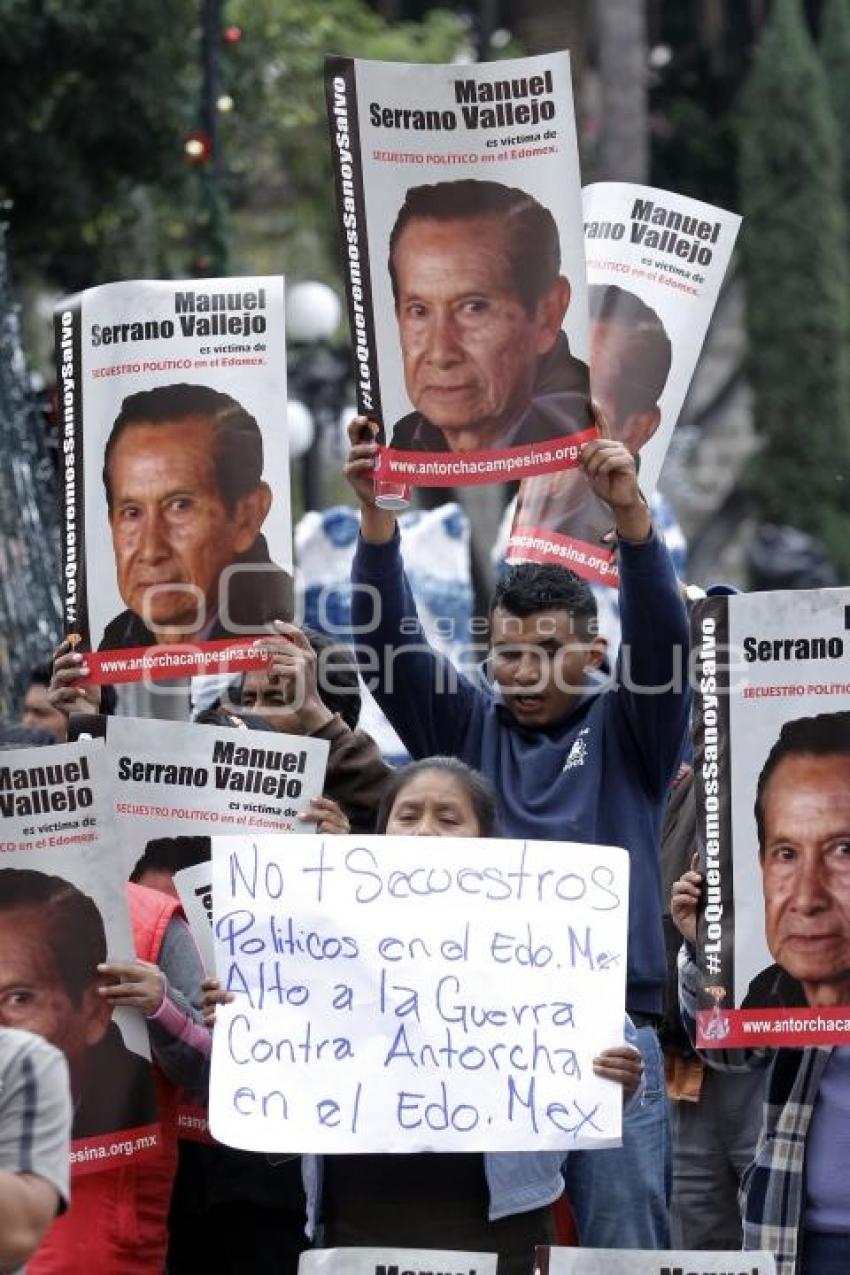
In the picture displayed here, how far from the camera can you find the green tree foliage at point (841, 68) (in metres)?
31.8

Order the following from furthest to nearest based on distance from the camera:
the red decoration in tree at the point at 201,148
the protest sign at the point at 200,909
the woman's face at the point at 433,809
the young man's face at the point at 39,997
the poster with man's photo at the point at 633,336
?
the red decoration in tree at the point at 201,148 < the poster with man's photo at the point at 633,336 < the protest sign at the point at 200,909 < the woman's face at the point at 433,809 < the young man's face at the point at 39,997

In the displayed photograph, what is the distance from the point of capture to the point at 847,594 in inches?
181

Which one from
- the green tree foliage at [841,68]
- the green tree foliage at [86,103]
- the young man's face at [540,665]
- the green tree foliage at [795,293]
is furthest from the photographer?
the green tree foliage at [841,68]

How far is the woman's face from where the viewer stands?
4.92 meters

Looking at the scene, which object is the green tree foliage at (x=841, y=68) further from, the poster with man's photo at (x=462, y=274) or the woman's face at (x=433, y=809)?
the woman's face at (x=433, y=809)

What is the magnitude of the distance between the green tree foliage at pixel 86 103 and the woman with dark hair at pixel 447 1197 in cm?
958

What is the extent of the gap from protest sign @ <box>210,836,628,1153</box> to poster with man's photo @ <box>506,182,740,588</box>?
1.28m

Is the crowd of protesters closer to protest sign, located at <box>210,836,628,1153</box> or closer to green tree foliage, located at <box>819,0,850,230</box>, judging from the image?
protest sign, located at <box>210,836,628,1153</box>

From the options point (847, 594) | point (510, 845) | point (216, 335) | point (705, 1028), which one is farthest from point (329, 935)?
point (216, 335)

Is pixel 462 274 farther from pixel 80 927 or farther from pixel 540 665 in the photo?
pixel 80 927

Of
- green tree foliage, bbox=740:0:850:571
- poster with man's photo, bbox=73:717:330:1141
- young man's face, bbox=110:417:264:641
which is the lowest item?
poster with man's photo, bbox=73:717:330:1141

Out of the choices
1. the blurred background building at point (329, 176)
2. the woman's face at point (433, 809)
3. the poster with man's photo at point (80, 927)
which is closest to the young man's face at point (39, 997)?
the poster with man's photo at point (80, 927)

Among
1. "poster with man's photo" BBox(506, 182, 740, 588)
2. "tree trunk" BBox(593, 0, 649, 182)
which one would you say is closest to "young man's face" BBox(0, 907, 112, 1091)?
"poster with man's photo" BBox(506, 182, 740, 588)

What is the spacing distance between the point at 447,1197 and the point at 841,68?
94.3 feet
